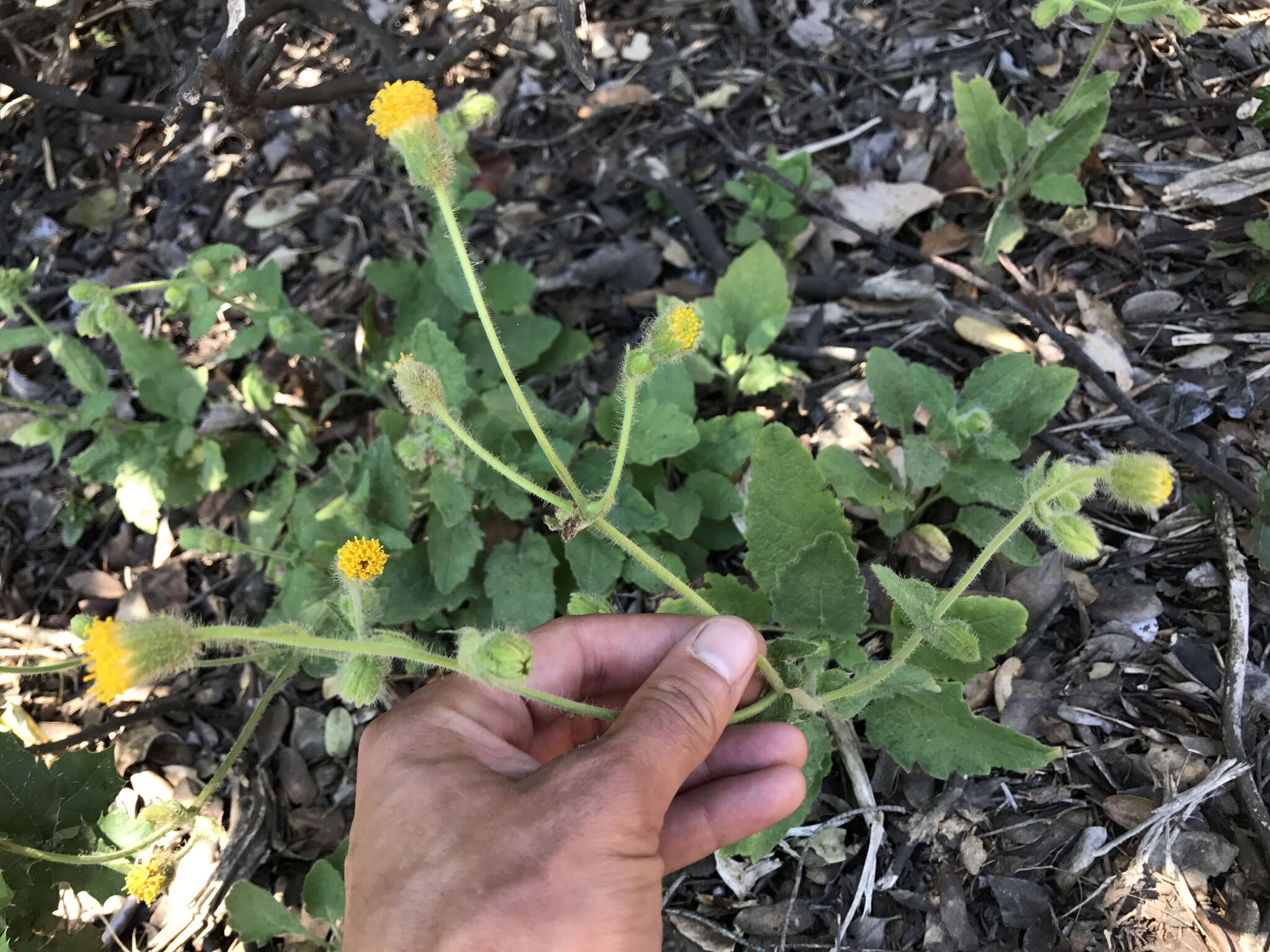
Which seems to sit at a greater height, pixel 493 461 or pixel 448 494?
pixel 493 461

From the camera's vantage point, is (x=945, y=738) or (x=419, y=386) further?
(x=945, y=738)

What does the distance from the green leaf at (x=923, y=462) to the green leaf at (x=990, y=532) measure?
0.87ft

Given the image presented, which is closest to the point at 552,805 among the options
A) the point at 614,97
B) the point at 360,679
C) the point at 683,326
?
the point at 360,679

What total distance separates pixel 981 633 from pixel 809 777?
637 millimetres

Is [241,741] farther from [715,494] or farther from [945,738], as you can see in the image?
[945,738]

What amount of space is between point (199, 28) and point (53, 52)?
29.2 inches

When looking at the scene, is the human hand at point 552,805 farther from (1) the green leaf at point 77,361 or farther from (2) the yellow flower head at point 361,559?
(1) the green leaf at point 77,361

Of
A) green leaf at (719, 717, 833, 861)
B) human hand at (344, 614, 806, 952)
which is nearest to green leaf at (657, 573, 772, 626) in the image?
human hand at (344, 614, 806, 952)

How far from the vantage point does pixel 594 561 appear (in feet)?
9.08

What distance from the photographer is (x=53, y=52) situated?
14.7 feet

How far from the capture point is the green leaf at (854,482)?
271cm

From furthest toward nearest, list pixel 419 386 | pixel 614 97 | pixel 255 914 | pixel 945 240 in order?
pixel 614 97 < pixel 945 240 < pixel 255 914 < pixel 419 386

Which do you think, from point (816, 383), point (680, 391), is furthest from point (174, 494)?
point (816, 383)

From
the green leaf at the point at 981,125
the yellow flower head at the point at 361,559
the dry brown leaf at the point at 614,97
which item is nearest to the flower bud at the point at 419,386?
the yellow flower head at the point at 361,559
